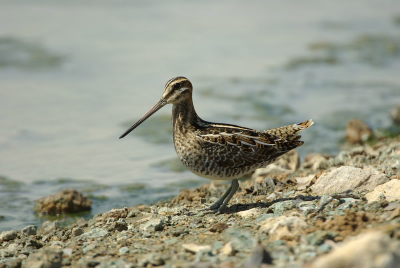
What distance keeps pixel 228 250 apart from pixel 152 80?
459 inches

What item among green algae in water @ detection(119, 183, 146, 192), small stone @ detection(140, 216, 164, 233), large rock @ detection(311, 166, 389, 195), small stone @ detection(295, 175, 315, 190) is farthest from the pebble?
green algae in water @ detection(119, 183, 146, 192)

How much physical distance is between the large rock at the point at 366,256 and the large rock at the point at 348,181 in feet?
10.5

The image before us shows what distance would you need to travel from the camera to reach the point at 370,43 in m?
21.3

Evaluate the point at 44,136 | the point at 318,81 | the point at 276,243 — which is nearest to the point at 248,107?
the point at 318,81

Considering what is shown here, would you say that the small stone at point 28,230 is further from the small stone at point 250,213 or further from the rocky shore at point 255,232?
the small stone at point 250,213

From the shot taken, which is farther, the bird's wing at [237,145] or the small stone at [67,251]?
the bird's wing at [237,145]

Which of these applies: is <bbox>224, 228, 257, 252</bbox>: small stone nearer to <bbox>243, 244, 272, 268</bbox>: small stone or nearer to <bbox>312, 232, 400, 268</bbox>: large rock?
<bbox>243, 244, 272, 268</bbox>: small stone

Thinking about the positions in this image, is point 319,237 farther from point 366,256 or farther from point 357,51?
point 357,51

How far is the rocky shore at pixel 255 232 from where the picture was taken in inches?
193

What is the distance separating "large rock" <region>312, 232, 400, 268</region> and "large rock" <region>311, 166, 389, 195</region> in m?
3.20

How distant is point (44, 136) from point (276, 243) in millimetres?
9032

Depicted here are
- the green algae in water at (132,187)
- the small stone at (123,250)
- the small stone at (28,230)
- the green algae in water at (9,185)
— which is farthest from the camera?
the green algae in water at (132,187)

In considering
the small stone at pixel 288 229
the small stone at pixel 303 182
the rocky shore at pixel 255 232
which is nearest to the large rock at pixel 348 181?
the rocky shore at pixel 255 232

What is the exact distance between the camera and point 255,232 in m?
5.89
